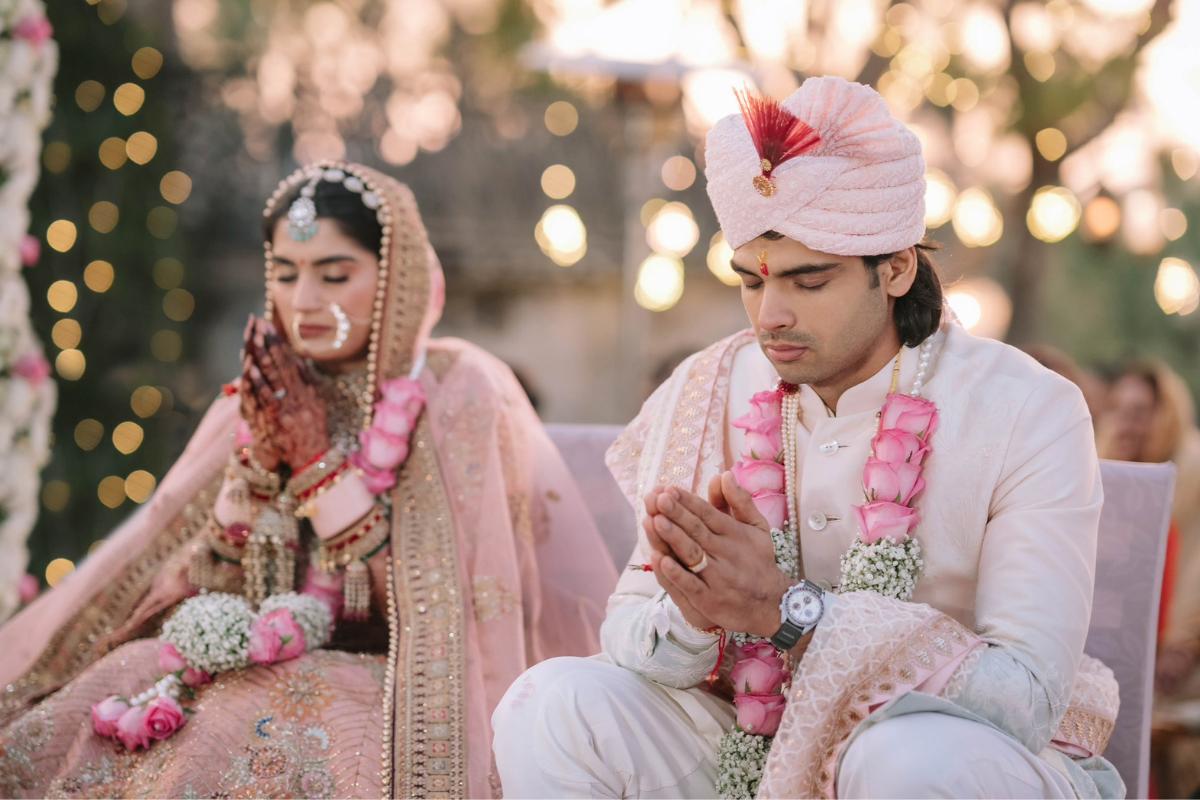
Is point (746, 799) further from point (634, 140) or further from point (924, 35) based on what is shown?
point (924, 35)

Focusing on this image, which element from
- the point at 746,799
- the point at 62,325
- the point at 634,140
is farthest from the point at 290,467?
the point at 634,140

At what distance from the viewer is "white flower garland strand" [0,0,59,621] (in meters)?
4.02

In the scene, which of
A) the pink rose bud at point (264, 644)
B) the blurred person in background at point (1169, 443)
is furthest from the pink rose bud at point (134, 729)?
the blurred person in background at point (1169, 443)

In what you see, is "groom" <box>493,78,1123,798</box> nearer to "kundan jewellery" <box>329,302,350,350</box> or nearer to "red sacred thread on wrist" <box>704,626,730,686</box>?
"red sacred thread on wrist" <box>704,626,730,686</box>

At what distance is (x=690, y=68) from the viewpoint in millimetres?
6695

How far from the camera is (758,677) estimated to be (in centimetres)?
241

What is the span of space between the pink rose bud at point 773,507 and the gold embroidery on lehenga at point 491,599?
0.78 m

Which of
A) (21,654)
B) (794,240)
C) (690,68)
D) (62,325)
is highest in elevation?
(690,68)

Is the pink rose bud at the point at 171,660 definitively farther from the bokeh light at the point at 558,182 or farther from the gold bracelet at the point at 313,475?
the bokeh light at the point at 558,182

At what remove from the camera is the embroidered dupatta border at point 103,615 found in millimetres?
3279

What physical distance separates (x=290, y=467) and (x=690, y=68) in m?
4.09

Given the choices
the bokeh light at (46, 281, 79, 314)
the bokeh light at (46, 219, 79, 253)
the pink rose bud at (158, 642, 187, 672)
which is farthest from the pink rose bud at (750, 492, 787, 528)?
the bokeh light at (46, 219, 79, 253)

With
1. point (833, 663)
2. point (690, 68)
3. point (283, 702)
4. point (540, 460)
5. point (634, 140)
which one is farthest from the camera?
point (634, 140)

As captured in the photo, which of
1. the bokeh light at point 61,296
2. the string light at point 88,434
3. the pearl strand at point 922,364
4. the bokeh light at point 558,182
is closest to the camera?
the pearl strand at point 922,364
